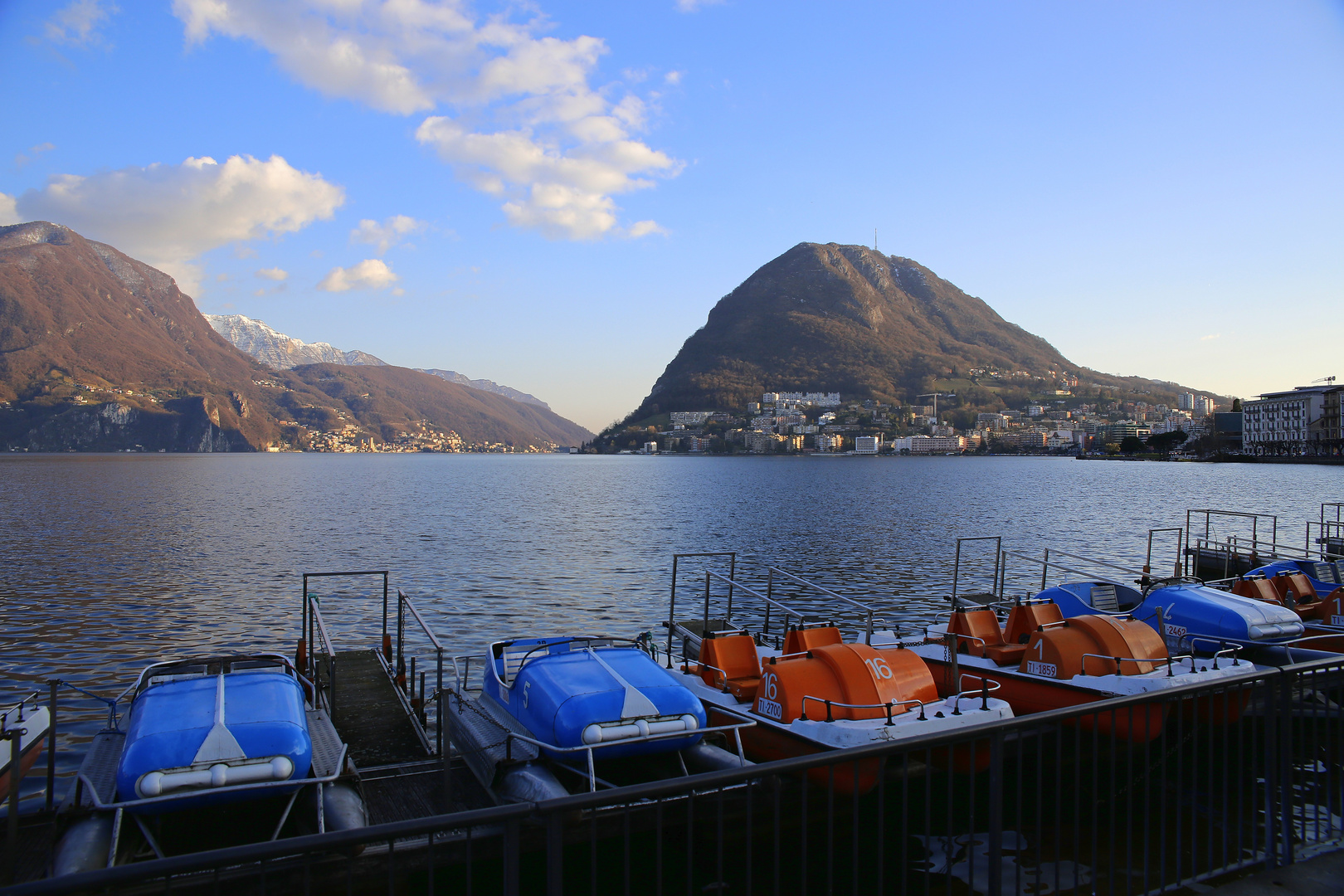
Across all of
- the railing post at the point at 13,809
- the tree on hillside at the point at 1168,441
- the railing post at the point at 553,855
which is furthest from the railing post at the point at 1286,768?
the tree on hillside at the point at 1168,441

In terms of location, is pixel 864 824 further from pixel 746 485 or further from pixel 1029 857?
pixel 746 485

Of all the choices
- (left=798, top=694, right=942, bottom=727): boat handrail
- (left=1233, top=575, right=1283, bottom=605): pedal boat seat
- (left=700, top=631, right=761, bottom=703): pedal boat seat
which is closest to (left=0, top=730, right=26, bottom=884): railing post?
(left=798, top=694, right=942, bottom=727): boat handrail

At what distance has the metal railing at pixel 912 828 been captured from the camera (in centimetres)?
388

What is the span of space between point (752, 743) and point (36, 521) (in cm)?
5169

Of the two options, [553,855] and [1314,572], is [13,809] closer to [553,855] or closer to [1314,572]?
[553,855]

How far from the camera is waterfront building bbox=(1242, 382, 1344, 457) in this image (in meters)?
156

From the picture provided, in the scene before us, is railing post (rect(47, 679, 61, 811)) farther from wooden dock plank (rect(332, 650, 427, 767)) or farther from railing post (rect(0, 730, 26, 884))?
wooden dock plank (rect(332, 650, 427, 767))

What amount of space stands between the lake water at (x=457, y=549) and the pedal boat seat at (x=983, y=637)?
876 cm

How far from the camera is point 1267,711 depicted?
5.82 metres

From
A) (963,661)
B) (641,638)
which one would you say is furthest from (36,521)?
(963,661)

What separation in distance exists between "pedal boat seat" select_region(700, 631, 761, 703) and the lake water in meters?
9.17

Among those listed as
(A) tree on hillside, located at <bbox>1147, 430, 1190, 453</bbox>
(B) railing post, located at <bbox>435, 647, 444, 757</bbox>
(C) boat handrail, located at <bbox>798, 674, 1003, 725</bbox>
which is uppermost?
(A) tree on hillside, located at <bbox>1147, 430, 1190, 453</bbox>

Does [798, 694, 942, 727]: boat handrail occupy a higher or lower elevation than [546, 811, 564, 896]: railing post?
lower

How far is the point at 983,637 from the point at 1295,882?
8.65 meters
